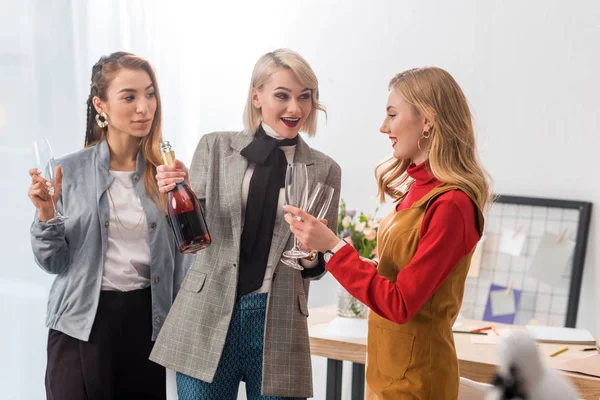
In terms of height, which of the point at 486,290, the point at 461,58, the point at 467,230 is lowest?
the point at 486,290

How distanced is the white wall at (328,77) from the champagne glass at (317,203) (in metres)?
1.11

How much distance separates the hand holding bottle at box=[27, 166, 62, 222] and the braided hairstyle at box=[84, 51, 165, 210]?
25 cm

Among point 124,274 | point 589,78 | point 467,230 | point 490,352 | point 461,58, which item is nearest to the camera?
point 467,230

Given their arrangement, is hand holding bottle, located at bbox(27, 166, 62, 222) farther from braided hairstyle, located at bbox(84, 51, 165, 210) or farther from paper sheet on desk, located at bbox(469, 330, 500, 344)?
paper sheet on desk, located at bbox(469, 330, 500, 344)

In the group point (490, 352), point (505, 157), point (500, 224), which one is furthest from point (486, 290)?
point (490, 352)

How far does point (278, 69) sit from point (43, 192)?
65cm

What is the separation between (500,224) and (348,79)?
3.37 ft

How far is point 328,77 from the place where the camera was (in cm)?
350

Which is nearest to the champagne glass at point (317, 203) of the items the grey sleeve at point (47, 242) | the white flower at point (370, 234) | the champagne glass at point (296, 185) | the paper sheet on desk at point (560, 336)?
the champagne glass at point (296, 185)

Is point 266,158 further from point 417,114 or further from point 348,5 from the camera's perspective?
point 348,5

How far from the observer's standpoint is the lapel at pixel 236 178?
1.72 meters

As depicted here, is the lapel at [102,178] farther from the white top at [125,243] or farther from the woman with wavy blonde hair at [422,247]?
the woman with wavy blonde hair at [422,247]

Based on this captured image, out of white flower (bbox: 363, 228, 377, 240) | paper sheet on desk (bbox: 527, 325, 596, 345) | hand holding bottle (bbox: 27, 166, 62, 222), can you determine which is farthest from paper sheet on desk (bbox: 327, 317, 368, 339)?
hand holding bottle (bbox: 27, 166, 62, 222)

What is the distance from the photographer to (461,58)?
10.5 feet
